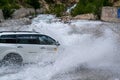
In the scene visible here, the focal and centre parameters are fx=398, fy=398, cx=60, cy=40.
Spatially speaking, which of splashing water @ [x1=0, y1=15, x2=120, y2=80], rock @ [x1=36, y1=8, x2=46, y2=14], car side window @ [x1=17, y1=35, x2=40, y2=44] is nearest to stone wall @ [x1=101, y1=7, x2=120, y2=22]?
splashing water @ [x1=0, y1=15, x2=120, y2=80]

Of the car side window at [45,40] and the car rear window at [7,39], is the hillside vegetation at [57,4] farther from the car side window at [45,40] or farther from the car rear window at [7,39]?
the car rear window at [7,39]

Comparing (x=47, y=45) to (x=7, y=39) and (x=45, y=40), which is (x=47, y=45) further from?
(x=7, y=39)

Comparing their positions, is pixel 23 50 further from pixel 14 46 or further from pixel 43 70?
pixel 43 70

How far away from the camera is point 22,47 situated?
62.7ft

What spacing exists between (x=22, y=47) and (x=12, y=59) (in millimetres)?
753

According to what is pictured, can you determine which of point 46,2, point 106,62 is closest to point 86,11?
point 46,2

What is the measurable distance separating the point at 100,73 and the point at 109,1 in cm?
8578

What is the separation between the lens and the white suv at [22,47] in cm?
1895

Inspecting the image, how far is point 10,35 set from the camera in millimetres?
19391

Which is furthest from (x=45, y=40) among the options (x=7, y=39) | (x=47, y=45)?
(x=7, y=39)

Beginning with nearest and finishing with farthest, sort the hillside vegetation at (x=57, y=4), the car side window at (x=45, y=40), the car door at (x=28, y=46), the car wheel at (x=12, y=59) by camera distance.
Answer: the car wheel at (x=12, y=59) → the car door at (x=28, y=46) → the car side window at (x=45, y=40) → the hillside vegetation at (x=57, y=4)

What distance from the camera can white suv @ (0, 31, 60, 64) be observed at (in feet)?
62.2

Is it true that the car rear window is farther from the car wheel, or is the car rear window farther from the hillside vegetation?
the hillside vegetation

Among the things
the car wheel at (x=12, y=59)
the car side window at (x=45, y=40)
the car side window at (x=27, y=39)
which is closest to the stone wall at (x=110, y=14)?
the car side window at (x=45, y=40)
